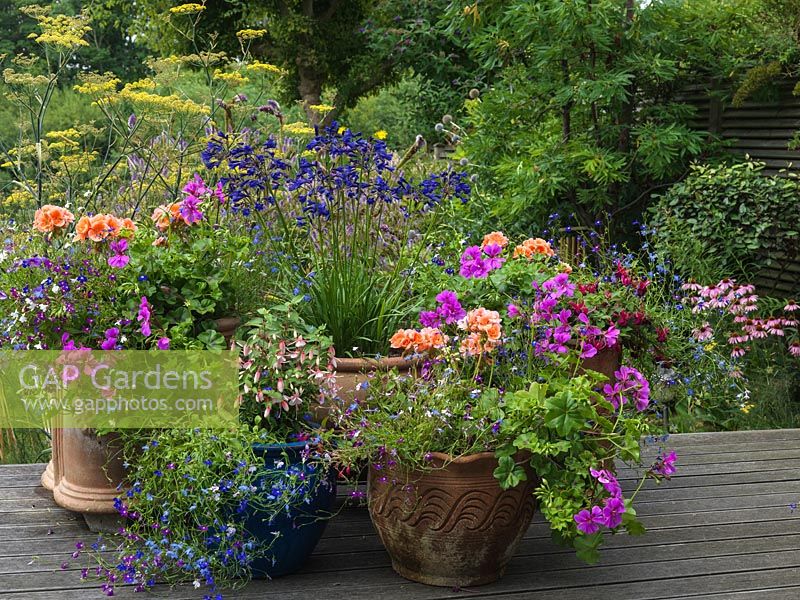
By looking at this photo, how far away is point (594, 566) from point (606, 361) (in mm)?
595

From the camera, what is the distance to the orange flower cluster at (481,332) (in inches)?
93.0

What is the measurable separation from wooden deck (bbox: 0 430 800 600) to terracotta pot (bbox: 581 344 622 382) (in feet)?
1.60

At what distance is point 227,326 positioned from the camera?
2635 mm

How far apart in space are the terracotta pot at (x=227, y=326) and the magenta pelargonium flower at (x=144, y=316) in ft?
0.81

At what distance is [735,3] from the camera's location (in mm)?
5539

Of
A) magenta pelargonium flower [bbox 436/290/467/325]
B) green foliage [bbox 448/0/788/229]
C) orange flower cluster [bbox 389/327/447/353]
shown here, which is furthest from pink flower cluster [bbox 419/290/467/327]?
green foliage [bbox 448/0/788/229]

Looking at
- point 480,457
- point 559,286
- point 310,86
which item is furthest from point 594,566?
point 310,86

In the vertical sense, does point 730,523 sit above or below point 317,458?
below

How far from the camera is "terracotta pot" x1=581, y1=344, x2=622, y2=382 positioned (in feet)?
8.70

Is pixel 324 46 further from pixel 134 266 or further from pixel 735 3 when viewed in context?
pixel 134 266

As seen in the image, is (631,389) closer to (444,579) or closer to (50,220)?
(444,579)

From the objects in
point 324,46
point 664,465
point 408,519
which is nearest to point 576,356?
point 664,465

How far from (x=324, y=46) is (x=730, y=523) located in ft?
29.3

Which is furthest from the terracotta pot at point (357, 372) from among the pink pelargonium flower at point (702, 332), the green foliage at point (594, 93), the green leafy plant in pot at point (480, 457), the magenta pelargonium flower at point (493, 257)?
the green foliage at point (594, 93)
